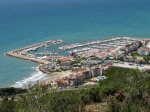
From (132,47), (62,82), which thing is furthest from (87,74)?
(132,47)

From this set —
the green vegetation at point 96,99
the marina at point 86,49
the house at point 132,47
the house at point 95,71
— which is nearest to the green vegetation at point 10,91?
the house at point 95,71

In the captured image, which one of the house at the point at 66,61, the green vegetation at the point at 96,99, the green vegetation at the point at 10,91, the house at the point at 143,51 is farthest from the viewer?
the house at the point at 143,51

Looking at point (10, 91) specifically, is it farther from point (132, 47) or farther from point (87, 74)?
point (132, 47)

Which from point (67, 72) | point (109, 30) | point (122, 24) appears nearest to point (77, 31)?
point (109, 30)

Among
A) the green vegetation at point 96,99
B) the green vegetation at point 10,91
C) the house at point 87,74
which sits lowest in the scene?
the green vegetation at point 10,91

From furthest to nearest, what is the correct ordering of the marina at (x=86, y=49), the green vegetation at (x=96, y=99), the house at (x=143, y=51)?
the marina at (x=86, y=49) < the house at (x=143, y=51) < the green vegetation at (x=96, y=99)

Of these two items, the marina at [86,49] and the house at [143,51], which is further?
the marina at [86,49]

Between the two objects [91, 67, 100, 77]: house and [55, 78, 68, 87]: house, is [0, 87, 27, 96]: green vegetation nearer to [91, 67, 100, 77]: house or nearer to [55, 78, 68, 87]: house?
[55, 78, 68, 87]: house

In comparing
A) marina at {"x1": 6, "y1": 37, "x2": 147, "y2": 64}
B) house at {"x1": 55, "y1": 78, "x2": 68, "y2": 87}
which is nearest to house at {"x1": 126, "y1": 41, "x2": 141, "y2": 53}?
marina at {"x1": 6, "y1": 37, "x2": 147, "y2": 64}

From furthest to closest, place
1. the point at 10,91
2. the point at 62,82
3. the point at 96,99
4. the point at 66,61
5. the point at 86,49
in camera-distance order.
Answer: the point at 86,49, the point at 66,61, the point at 62,82, the point at 10,91, the point at 96,99

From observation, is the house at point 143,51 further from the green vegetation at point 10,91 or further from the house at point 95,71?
the green vegetation at point 10,91
